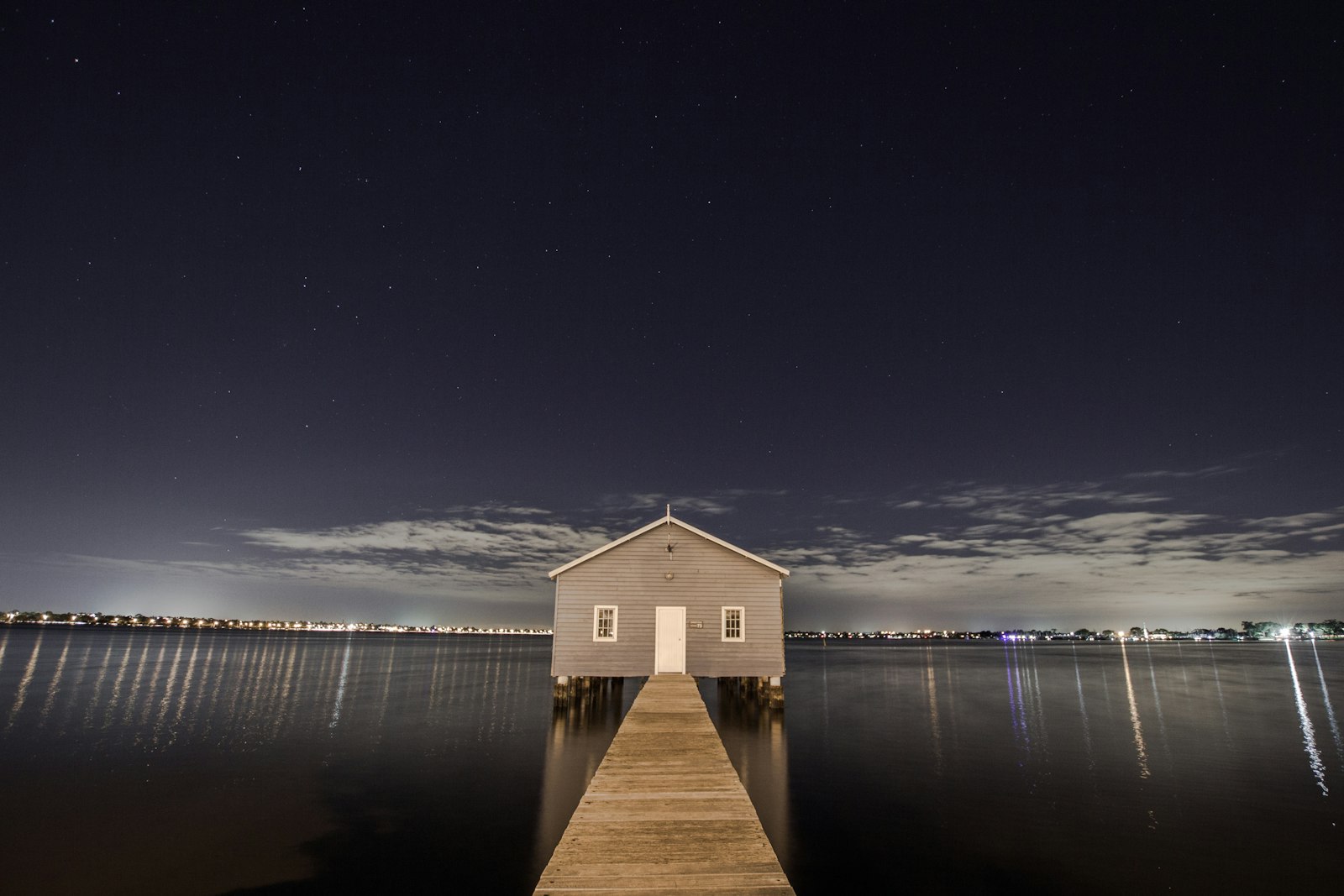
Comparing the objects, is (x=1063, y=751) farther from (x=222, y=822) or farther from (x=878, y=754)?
(x=222, y=822)

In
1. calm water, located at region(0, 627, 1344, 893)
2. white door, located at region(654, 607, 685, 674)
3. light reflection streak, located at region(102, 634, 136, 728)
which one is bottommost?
calm water, located at region(0, 627, 1344, 893)

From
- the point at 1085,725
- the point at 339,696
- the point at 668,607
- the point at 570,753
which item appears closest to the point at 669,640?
the point at 668,607

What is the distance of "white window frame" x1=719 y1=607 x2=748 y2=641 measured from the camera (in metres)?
24.2

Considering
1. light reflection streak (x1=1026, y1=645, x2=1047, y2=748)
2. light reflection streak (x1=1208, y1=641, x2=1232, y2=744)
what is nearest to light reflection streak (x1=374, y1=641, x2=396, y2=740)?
light reflection streak (x1=1026, y1=645, x2=1047, y2=748)

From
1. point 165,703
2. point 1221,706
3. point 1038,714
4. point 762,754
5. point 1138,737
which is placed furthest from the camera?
point 1221,706

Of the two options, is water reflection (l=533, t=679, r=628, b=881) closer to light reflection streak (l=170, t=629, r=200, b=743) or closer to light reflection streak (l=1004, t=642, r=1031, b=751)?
light reflection streak (l=170, t=629, r=200, b=743)

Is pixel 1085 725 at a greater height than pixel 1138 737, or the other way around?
pixel 1085 725

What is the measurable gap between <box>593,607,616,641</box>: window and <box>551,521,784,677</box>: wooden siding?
0.17 m

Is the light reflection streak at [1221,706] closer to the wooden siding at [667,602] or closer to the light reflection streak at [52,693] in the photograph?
the wooden siding at [667,602]

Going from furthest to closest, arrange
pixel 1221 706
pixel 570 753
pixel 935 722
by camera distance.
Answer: pixel 1221 706 < pixel 935 722 < pixel 570 753

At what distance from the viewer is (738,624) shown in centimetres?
2430

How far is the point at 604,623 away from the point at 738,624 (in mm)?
4496

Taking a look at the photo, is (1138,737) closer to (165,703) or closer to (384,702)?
(384,702)

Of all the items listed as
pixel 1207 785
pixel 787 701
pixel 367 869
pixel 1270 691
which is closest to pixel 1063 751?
pixel 1207 785
